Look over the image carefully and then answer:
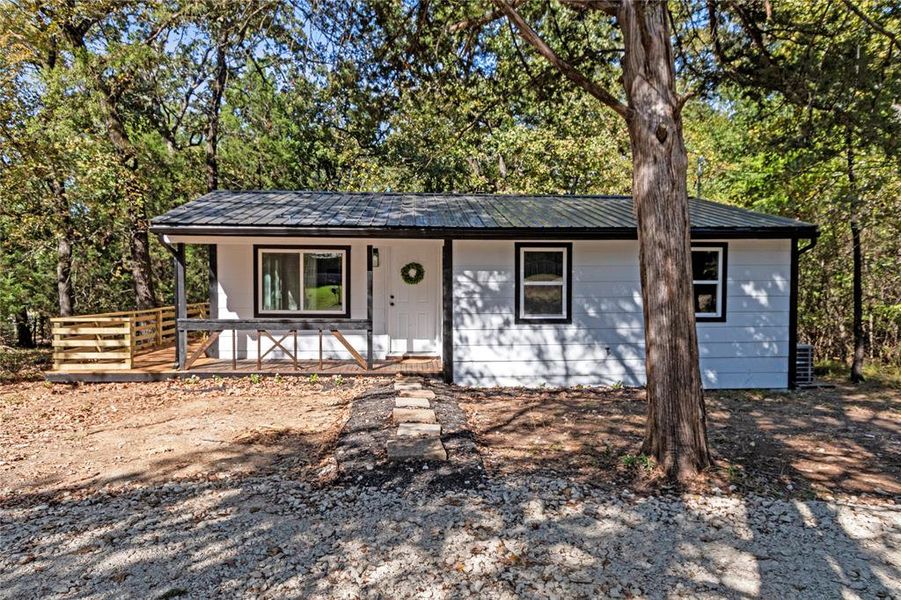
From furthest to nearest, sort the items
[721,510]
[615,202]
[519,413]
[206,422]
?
[615,202] → [519,413] → [206,422] → [721,510]

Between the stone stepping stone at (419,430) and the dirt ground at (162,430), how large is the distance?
2.33 feet

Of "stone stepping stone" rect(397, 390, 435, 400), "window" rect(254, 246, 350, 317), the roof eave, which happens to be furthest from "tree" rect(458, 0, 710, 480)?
"window" rect(254, 246, 350, 317)

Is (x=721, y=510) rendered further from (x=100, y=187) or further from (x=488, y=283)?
(x=100, y=187)

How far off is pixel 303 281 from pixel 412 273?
6.41 ft

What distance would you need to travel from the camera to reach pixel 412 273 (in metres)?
9.29

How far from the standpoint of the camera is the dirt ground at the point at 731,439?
4.14 m

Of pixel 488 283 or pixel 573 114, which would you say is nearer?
pixel 488 283

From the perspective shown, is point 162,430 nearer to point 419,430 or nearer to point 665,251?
point 419,430

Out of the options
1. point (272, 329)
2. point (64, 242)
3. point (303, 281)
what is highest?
point (64, 242)

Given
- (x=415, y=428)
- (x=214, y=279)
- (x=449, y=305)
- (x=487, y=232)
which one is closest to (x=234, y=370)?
(x=214, y=279)

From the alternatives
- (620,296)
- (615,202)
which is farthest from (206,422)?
(615,202)

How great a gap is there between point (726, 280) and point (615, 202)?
2.80 m

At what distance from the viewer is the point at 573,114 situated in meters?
14.4

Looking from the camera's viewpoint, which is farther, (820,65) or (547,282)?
(547,282)
